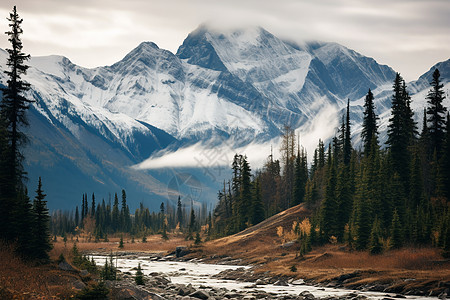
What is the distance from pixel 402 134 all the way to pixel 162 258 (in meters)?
48.0

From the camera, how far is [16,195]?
53781 mm

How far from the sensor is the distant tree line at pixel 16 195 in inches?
1919

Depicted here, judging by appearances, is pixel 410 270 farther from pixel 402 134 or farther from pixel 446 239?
pixel 402 134

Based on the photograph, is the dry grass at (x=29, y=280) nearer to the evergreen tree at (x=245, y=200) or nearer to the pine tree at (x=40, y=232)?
the pine tree at (x=40, y=232)

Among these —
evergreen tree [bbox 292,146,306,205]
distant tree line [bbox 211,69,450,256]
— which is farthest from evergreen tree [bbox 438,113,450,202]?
evergreen tree [bbox 292,146,306,205]

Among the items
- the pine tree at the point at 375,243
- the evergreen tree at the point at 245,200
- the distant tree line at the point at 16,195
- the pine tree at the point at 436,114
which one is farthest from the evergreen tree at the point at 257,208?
the distant tree line at the point at 16,195

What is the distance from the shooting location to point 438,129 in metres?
93.8

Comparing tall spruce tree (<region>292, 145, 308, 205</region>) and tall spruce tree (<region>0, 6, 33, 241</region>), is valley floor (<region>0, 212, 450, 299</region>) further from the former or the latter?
tall spruce tree (<region>292, 145, 308, 205</region>)

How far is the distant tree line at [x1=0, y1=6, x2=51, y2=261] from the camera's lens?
48750 millimetres

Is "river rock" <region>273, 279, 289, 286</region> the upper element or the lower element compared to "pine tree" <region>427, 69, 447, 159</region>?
lower

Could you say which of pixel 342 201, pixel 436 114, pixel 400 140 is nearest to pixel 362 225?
pixel 342 201

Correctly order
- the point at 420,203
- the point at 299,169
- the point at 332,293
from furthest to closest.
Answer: the point at 299,169, the point at 420,203, the point at 332,293

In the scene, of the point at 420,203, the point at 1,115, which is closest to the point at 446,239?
the point at 420,203

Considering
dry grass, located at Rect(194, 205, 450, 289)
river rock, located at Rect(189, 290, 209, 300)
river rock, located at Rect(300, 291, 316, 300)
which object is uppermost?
dry grass, located at Rect(194, 205, 450, 289)
